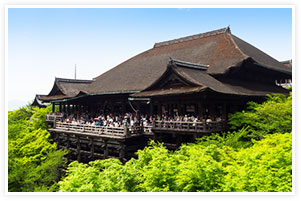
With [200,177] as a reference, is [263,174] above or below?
above

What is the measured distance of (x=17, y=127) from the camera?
1981 cm

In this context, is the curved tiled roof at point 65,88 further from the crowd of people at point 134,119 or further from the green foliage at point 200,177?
the green foliage at point 200,177

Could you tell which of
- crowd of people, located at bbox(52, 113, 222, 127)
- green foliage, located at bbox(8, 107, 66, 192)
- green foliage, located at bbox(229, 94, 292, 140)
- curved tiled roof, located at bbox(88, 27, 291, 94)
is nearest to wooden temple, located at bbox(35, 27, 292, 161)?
curved tiled roof, located at bbox(88, 27, 291, 94)

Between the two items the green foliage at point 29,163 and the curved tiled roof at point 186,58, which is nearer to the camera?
the green foliage at point 29,163

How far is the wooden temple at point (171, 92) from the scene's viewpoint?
50.9 ft

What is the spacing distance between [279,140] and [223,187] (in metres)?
4.61

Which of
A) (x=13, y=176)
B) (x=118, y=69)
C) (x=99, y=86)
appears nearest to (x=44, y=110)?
(x=99, y=86)

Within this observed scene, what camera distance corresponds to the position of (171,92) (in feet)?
50.6

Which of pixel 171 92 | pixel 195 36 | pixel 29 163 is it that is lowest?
pixel 29 163

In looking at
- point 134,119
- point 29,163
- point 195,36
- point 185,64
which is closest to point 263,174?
point 185,64

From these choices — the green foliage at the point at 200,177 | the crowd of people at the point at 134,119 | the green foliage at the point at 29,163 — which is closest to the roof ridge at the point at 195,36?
the crowd of people at the point at 134,119

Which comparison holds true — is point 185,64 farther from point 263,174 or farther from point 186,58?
point 263,174

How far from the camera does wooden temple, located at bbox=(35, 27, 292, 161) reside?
15523 mm
